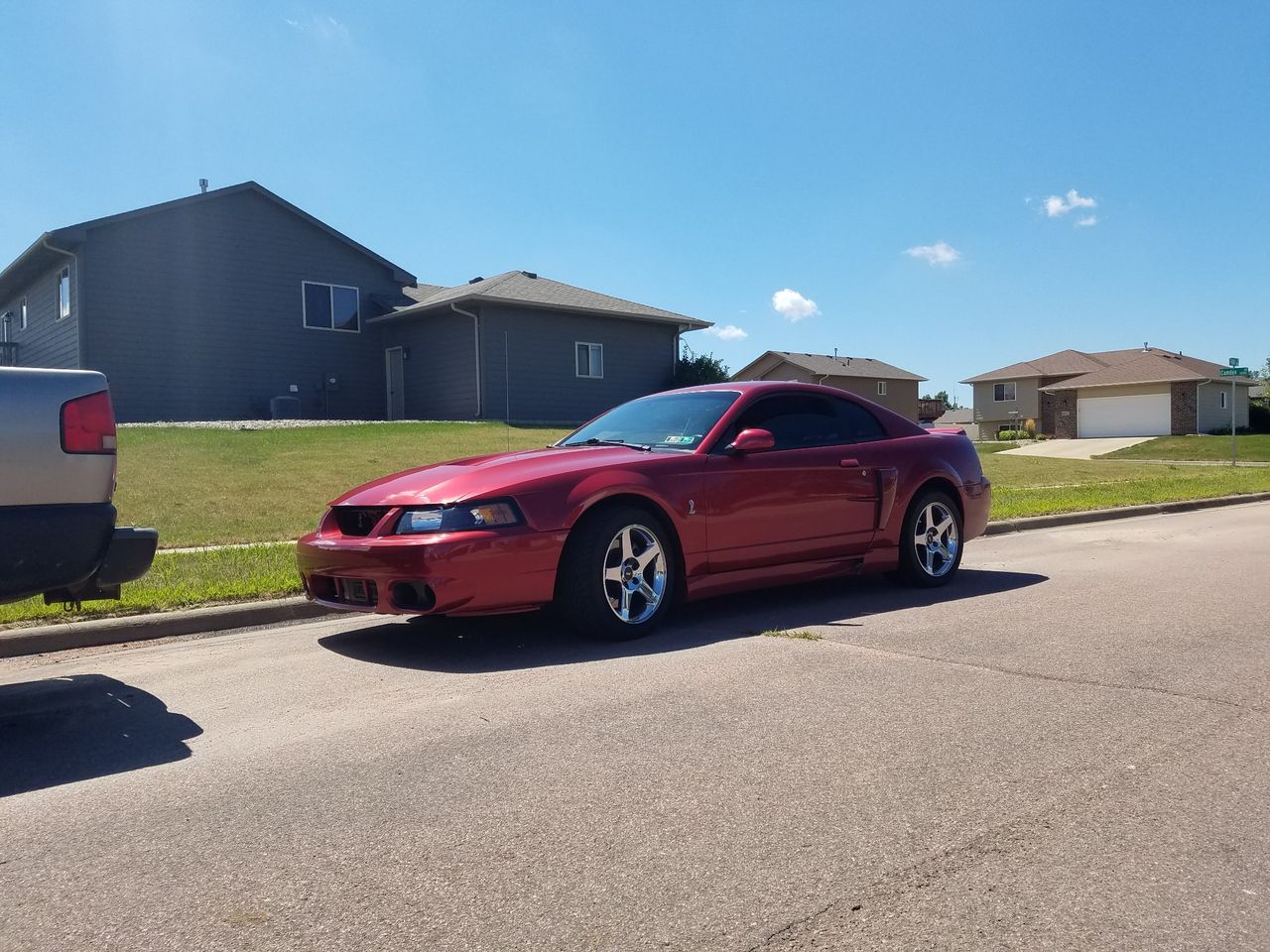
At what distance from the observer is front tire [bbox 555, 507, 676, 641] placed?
5621mm

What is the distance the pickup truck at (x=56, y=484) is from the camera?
4.08 meters

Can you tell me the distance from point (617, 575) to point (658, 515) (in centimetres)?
44

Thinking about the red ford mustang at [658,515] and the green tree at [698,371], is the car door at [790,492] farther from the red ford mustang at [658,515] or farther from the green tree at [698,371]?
the green tree at [698,371]

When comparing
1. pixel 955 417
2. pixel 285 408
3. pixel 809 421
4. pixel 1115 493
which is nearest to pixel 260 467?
pixel 285 408

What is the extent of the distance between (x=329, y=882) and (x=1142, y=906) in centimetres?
211

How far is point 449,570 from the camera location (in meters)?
5.26

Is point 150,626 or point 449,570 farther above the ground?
point 449,570

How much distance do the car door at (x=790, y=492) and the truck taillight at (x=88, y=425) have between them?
10.4 feet

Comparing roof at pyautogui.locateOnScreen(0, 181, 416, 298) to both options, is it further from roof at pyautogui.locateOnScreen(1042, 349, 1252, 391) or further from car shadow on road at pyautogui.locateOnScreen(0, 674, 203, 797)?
roof at pyautogui.locateOnScreen(1042, 349, 1252, 391)

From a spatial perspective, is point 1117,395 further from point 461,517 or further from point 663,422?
point 461,517

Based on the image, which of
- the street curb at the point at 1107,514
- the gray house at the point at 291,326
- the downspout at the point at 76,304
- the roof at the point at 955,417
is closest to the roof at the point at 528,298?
the gray house at the point at 291,326

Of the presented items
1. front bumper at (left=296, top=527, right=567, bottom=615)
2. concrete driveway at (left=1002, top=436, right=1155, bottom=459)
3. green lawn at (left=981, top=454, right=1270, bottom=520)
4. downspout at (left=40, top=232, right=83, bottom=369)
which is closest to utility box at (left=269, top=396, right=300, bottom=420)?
downspout at (left=40, top=232, right=83, bottom=369)

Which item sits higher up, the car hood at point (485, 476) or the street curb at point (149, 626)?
the car hood at point (485, 476)

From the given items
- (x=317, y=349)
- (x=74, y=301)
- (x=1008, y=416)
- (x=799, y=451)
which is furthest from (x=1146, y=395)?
(x=799, y=451)
